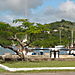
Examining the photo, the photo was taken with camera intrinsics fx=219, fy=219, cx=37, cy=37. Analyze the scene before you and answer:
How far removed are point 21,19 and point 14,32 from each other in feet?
4.61

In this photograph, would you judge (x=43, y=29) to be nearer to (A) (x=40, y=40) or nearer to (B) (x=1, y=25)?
(A) (x=40, y=40)

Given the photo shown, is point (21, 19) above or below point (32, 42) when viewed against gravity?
above

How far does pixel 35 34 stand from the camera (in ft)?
68.8

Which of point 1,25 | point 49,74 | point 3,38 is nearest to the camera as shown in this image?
point 49,74

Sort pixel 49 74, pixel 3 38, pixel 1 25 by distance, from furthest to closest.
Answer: pixel 3 38
pixel 1 25
pixel 49 74

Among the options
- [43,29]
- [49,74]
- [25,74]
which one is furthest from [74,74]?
[43,29]

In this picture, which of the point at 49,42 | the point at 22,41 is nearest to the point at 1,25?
the point at 22,41

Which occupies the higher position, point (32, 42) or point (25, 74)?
point (32, 42)

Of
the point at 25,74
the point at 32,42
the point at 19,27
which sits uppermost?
the point at 19,27

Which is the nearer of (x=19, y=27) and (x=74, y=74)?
(x=74, y=74)

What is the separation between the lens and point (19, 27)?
2119 centimetres

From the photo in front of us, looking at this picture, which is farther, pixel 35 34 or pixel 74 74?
pixel 35 34

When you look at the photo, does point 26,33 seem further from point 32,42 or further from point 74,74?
point 74,74

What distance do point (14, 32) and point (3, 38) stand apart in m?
1.38
